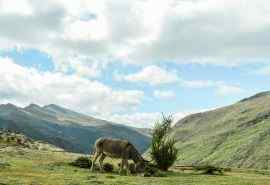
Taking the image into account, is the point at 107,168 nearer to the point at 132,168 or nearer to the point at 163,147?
the point at 132,168

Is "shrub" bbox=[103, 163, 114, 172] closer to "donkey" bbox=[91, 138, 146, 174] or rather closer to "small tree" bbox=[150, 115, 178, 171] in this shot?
"donkey" bbox=[91, 138, 146, 174]

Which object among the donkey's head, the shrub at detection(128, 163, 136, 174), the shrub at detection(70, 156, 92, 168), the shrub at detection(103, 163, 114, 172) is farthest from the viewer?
the shrub at detection(70, 156, 92, 168)

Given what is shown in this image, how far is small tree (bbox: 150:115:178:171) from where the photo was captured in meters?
53.9

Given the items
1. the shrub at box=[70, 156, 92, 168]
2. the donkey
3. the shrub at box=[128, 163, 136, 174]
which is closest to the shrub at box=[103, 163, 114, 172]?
the donkey

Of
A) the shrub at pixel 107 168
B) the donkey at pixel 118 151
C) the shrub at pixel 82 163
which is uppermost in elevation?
the donkey at pixel 118 151

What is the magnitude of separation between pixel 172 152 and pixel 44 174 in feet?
66.5

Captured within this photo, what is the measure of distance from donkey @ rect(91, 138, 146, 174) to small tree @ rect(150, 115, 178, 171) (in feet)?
29.7

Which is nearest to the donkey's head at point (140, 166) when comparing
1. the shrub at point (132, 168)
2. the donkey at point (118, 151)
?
the donkey at point (118, 151)

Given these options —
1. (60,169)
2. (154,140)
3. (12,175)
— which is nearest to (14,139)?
(154,140)

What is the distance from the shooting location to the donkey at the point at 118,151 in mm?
44062

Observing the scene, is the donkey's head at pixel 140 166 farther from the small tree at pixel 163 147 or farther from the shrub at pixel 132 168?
the small tree at pixel 163 147

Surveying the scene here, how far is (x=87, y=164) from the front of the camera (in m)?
48.6

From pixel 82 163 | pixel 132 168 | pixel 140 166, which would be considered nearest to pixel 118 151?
pixel 140 166

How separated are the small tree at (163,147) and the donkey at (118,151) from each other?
906 cm
